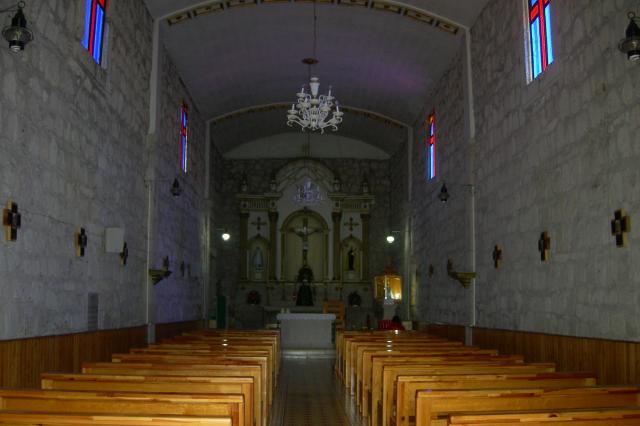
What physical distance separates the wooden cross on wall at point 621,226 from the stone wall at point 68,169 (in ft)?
19.7

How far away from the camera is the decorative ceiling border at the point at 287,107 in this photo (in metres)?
20.4

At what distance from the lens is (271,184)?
24.9m

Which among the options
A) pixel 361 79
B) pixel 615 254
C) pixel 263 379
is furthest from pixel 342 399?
pixel 361 79

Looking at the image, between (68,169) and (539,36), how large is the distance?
6485 millimetres

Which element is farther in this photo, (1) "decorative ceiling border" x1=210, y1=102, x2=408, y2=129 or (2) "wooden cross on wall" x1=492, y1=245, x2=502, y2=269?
(1) "decorative ceiling border" x1=210, y1=102, x2=408, y2=129

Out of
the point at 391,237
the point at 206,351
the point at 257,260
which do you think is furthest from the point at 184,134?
the point at 206,351

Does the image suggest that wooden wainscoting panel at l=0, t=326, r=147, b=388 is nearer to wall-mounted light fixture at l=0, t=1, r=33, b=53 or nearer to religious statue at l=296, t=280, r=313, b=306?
wall-mounted light fixture at l=0, t=1, r=33, b=53

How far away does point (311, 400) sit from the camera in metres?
8.97

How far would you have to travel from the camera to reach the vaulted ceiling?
43.7ft

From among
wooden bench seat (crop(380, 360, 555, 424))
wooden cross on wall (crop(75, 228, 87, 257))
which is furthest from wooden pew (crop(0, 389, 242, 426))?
wooden cross on wall (crop(75, 228, 87, 257))

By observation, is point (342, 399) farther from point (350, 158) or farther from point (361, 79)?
point (350, 158)

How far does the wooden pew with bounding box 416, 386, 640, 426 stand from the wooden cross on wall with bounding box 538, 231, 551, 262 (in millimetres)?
4064

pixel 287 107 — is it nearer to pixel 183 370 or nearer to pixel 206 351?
pixel 206 351

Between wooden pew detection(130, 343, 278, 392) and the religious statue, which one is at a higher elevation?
the religious statue
